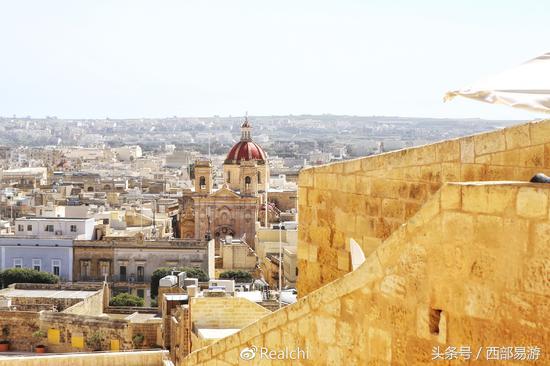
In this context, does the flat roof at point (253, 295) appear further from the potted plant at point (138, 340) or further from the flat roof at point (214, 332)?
the flat roof at point (214, 332)

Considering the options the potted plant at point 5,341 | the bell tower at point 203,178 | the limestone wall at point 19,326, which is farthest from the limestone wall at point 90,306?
the bell tower at point 203,178

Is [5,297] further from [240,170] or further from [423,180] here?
[240,170]

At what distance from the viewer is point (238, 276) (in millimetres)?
34312

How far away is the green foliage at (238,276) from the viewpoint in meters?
33.9

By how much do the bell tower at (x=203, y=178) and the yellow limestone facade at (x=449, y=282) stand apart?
43.7m

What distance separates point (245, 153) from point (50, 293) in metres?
27.9

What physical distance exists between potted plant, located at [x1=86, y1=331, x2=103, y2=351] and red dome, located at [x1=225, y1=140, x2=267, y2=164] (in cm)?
3209

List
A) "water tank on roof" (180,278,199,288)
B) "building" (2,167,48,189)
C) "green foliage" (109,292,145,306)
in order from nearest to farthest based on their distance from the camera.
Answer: "water tank on roof" (180,278,199,288) < "green foliage" (109,292,145,306) < "building" (2,167,48,189)

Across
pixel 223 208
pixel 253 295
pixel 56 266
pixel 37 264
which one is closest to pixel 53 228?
pixel 37 264

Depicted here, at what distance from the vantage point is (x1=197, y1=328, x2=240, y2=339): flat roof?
12776 mm

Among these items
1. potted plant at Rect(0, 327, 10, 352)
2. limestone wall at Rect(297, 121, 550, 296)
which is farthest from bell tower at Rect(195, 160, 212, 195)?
limestone wall at Rect(297, 121, 550, 296)

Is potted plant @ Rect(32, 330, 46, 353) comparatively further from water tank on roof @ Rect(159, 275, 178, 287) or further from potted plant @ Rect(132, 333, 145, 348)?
water tank on roof @ Rect(159, 275, 178, 287)

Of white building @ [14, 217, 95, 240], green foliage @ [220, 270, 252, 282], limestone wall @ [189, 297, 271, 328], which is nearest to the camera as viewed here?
limestone wall @ [189, 297, 271, 328]

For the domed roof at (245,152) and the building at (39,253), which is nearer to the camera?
the building at (39,253)
